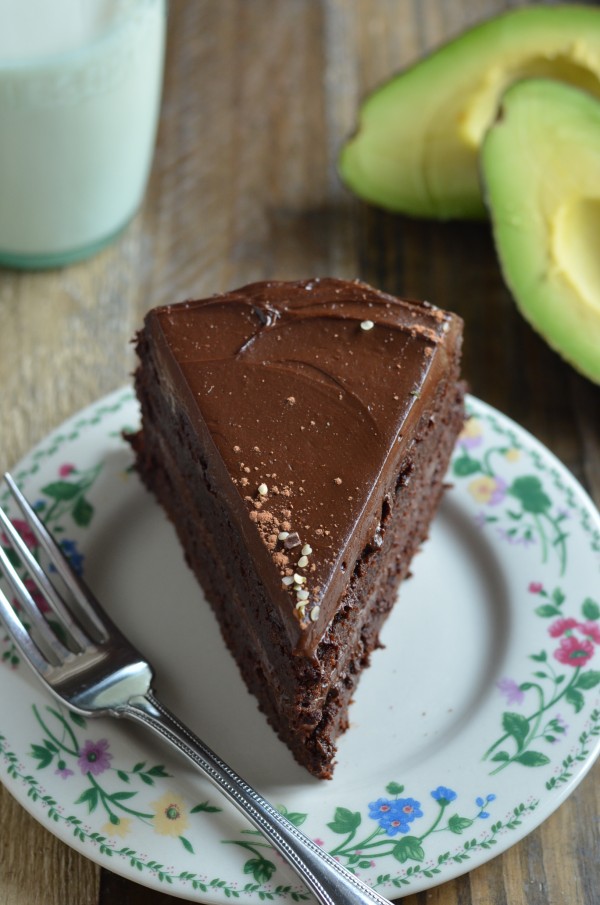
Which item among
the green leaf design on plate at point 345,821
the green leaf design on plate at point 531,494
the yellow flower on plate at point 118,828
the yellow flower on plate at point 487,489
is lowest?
the green leaf design on plate at point 345,821

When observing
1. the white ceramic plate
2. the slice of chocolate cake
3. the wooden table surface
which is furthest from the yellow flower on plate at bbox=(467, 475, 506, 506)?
the wooden table surface

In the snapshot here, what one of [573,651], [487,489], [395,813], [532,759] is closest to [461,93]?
[487,489]

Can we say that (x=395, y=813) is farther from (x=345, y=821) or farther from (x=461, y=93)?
(x=461, y=93)

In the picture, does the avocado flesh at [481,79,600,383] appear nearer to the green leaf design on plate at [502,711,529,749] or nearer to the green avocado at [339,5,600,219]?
the green avocado at [339,5,600,219]

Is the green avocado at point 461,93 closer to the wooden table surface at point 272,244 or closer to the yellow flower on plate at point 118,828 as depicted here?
the wooden table surface at point 272,244

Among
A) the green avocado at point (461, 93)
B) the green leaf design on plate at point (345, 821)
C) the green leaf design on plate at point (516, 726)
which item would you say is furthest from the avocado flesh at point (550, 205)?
the green leaf design on plate at point (345, 821)

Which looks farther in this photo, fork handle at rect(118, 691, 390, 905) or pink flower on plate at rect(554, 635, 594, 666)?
pink flower on plate at rect(554, 635, 594, 666)
